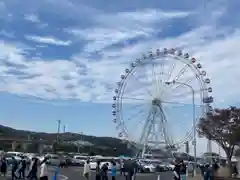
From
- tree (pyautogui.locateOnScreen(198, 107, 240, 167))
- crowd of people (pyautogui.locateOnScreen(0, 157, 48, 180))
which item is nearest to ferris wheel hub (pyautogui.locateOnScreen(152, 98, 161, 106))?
tree (pyautogui.locateOnScreen(198, 107, 240, 167))

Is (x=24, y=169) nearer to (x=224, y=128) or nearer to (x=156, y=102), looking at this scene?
(x=224, y=128)

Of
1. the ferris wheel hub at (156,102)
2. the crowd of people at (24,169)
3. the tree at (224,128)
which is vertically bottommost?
the crowd of people at (24,169)

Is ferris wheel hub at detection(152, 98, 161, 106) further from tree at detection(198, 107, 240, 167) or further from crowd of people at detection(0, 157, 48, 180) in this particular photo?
crowd of people at detection(0, 157, 48, 180)

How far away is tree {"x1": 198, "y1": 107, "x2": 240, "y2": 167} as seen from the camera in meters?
39.3

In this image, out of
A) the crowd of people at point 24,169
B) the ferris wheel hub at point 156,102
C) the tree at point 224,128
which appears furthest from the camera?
the ferris wheel hub at point 156,102

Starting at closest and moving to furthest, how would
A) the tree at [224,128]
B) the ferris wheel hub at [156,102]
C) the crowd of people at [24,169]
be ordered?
the crowd of people at [24,169] → the tree at [224,128] → the ferris wheel hub at [156,102]

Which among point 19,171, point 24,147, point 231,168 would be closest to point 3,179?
point 19,171

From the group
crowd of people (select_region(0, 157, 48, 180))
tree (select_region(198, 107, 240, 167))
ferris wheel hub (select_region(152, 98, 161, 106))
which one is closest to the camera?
crowd of people (select_region(0, 157, 48, 180))

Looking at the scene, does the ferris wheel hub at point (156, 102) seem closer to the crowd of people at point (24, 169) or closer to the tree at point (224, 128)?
the tree at point (224, 128)

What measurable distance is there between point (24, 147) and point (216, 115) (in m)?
83.3

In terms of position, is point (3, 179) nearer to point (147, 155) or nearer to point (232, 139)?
point (232, 139)

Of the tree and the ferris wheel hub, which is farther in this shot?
the ferris wheel hub

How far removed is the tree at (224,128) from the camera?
39312 mm

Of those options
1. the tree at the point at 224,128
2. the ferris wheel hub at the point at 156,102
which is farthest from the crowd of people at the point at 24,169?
the ferris wheel hub at the point at 156,102
